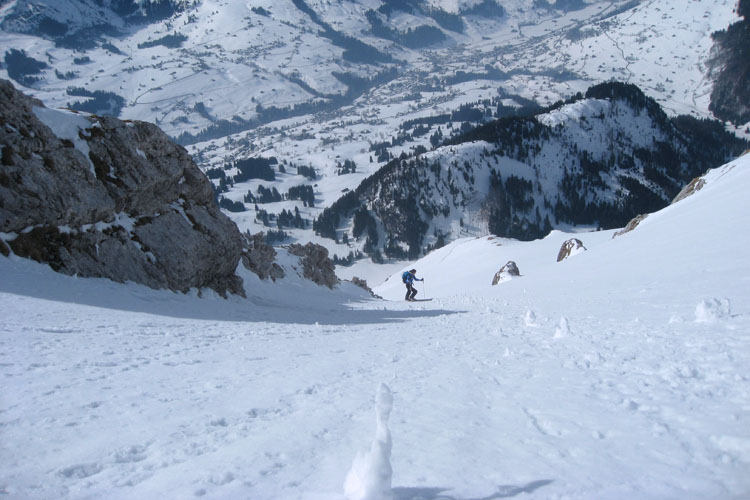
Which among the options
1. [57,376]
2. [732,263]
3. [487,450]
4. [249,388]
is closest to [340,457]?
[487,450]

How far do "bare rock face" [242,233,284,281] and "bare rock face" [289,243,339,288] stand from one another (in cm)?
502

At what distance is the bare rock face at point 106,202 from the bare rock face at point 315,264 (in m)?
16.4

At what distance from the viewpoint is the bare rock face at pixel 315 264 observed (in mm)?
40000

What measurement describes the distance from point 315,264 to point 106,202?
25534 mm

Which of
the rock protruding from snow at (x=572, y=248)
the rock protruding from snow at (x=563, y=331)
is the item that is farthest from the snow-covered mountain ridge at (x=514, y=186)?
the rock protruding from snow at (x=563, y=331)

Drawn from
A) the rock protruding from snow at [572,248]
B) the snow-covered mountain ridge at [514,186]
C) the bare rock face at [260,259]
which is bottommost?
the bare rock face at [260,259]

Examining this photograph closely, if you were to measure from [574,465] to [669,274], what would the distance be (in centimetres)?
1285

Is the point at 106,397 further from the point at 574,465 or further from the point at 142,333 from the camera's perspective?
the point at 574,465

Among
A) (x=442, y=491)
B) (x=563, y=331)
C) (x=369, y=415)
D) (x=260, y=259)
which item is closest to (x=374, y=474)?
(x=442, y=491)

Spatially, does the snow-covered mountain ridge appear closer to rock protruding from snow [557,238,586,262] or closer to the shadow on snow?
rock protruding from snow [557,238,586,262]

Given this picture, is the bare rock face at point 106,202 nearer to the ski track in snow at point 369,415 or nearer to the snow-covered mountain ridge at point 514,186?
the ski track in snow at point 369,415

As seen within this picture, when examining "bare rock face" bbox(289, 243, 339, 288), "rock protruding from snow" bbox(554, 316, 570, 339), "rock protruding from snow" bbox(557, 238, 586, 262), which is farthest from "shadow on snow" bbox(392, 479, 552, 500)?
"rock protruding from snow" bbox(557, 238, 586, 262)

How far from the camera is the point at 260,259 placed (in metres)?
31.7

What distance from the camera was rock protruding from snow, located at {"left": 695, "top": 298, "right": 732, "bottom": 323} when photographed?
7.57 metres
